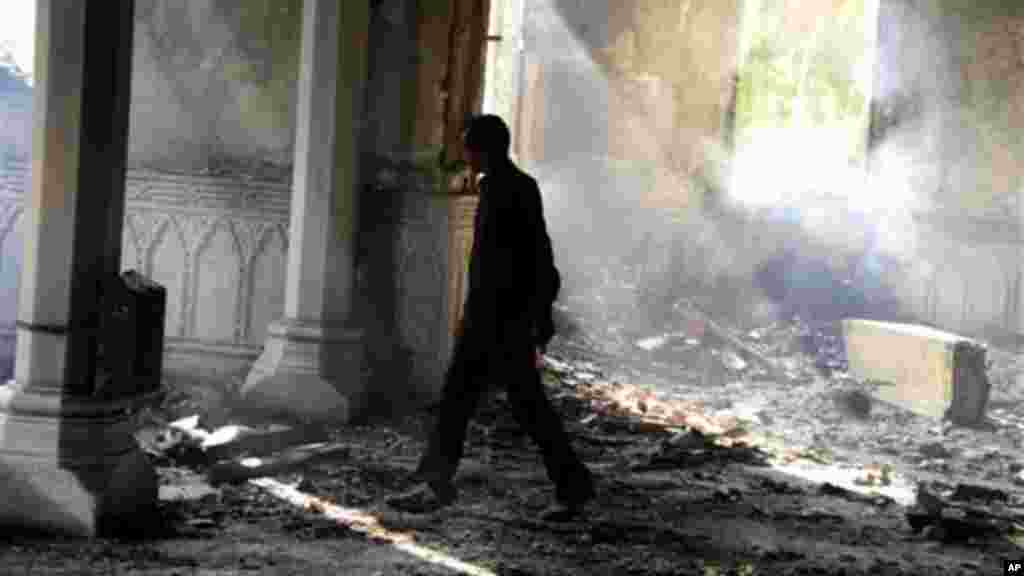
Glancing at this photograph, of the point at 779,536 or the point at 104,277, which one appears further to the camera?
the point at 779,536

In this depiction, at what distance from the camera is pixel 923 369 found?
1327cm

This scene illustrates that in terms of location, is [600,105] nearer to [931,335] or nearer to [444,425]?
[931,335]

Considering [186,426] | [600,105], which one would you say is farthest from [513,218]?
[600,105]

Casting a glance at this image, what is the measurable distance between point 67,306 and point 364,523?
5.58 feet

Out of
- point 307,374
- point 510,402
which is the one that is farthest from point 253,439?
point 510,402

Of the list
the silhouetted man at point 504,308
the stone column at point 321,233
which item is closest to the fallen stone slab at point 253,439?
the stone column at point 321,233

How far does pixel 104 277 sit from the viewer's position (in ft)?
23.8

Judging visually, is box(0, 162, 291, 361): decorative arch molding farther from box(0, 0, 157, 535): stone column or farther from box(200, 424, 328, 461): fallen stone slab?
box(0, 0, 157, 535): stone column

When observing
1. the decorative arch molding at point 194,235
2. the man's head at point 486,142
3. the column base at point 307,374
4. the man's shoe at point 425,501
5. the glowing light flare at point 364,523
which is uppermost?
the man's head at point 486,142

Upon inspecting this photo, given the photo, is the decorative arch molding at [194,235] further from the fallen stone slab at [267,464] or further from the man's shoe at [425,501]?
the man's shoe at [425,501]

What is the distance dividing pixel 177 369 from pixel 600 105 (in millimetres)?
8666

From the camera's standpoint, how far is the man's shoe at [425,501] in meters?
8.09

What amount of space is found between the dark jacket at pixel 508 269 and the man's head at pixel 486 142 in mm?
61

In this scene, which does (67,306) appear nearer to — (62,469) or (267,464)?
(62,469)
